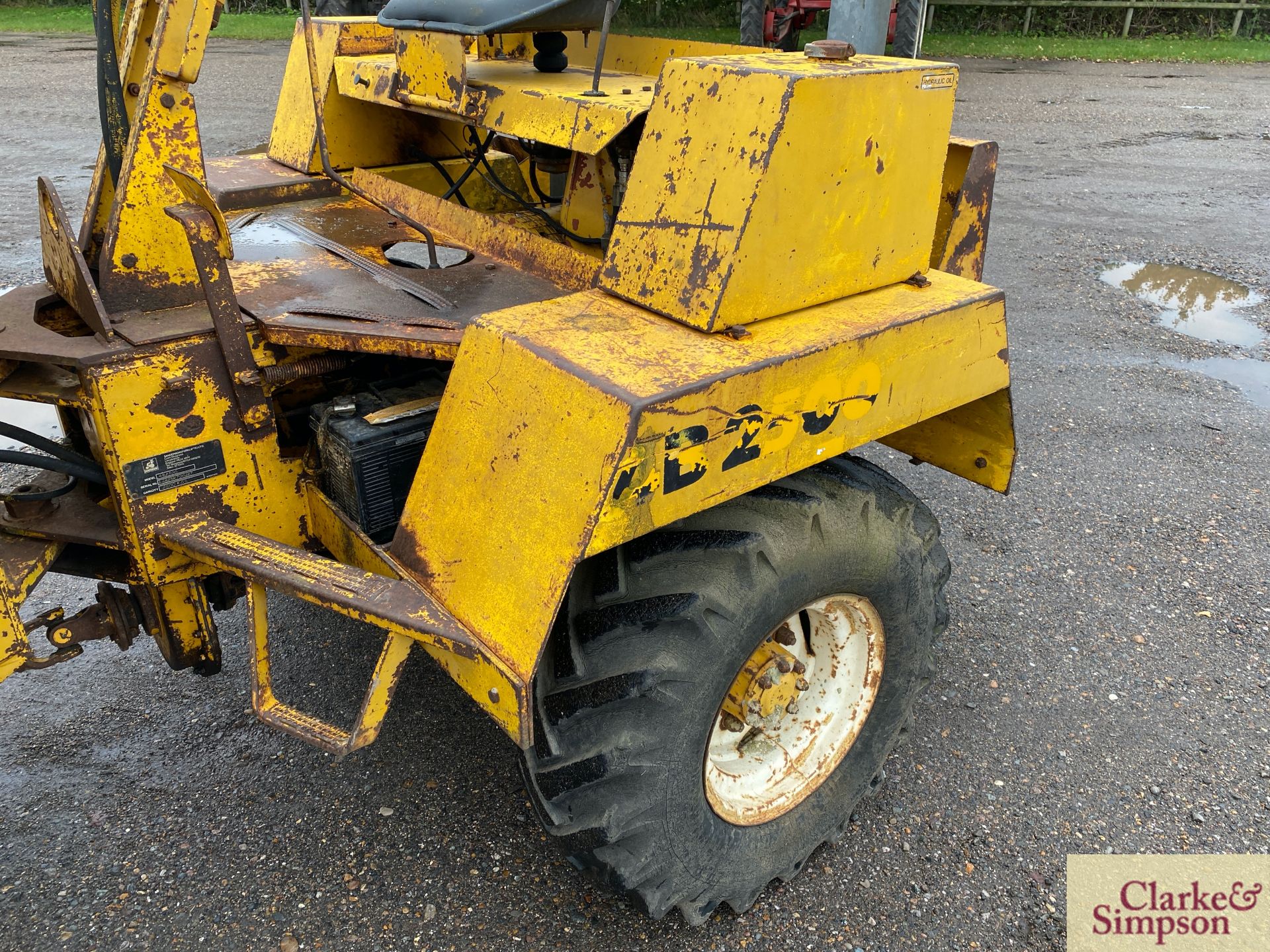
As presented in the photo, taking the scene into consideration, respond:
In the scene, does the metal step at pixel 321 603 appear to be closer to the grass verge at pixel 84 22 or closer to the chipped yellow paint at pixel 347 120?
the chipped yellow paint at pixel 347 120

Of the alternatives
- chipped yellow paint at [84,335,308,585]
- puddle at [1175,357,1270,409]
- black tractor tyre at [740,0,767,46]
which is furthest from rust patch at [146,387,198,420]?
black tractor tyre at [740,0,767,46]

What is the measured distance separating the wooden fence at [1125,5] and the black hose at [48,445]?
1741cm

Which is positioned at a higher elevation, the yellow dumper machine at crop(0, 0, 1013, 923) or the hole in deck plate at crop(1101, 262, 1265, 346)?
the yellow dumper machine at crop(0, 0, 1013, 923)

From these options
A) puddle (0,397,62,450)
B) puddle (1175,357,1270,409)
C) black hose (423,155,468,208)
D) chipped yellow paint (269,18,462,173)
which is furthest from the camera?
puddle (1175,357,1270,409)

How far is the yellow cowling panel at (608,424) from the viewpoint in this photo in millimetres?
1575

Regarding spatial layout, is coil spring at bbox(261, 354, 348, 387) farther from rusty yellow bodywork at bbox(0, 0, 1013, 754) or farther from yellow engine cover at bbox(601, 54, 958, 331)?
yellow engine cover at bbox(601, 54, 958, 331)

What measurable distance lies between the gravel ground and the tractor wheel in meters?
0.23

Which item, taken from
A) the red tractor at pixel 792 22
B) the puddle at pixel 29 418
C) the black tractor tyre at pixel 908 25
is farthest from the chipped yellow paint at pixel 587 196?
the black tractor tyre at pixel 908 25

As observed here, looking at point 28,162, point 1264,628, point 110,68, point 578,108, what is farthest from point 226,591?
point 28,162

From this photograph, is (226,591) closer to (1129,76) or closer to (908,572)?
(908,572)

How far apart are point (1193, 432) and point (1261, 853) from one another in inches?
97.7

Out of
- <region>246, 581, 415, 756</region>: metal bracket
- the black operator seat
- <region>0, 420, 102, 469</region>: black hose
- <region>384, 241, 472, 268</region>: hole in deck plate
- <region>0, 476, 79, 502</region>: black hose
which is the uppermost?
the black operator seat

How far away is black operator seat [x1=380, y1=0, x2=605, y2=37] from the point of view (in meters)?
2.16

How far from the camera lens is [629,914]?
7.14ft
